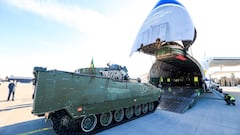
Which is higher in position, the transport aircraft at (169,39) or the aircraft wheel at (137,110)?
the transport aircraft at (169,39)

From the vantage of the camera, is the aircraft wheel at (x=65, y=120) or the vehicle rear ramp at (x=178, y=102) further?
the vehicle rear ramp at (x=178, y=102)

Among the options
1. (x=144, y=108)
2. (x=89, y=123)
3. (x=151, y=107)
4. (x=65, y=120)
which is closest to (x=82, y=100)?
(x=65, y=120)

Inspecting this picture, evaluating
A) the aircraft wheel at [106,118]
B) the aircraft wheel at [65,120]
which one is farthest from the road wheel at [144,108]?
the aircraft wheel at [65,120]

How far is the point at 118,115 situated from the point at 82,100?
2.02m

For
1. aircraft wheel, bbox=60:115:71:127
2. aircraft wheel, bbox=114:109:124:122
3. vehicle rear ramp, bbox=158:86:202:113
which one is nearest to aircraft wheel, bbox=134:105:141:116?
aircraft wheel, bbox=114:109:124:122

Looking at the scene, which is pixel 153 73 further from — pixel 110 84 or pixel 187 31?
pixel 110 84

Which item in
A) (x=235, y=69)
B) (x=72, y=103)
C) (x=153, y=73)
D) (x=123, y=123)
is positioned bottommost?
(x=123, y=123)

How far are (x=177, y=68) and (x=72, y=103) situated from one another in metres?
19.4

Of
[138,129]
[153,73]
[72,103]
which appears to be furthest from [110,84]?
[153,73]

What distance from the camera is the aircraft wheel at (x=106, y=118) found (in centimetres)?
456

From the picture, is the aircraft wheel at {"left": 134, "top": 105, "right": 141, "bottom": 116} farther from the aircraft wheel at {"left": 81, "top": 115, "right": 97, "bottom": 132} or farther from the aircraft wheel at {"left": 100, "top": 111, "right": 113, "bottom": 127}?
the aircraft wheel at {"left": 81, "top": 115, "right": 97, "bottom": 132}

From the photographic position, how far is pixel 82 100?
3.79 m

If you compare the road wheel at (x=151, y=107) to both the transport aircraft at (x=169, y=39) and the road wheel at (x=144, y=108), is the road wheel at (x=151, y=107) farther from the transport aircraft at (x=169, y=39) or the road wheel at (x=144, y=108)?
the transport aircraft at (x=169, y=39)

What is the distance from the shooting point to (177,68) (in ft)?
65.3
